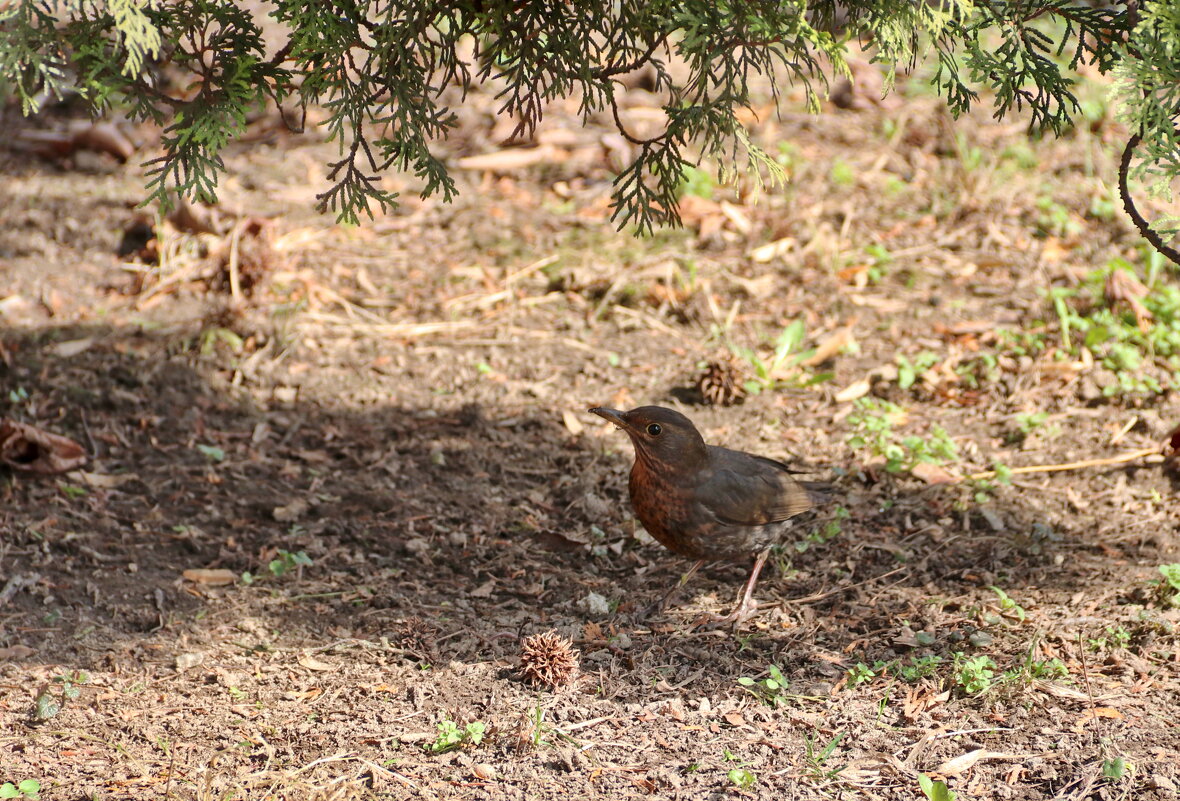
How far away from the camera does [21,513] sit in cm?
457

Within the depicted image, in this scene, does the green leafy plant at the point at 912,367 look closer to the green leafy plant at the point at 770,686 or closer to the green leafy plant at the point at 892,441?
the green leafy plant at the point at 892,441

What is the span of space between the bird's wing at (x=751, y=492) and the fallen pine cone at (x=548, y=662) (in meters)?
0.90

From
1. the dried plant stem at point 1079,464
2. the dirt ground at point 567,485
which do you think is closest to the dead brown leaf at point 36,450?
the dirt ground at point 567,485

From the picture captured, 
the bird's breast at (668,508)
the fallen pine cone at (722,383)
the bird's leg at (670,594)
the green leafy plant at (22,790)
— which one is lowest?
the green leafy plant at (22,790)

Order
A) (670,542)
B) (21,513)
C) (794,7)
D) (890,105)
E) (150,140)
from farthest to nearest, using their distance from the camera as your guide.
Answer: (890,105)
(150,140)
(21,513)
(670,542)
(794,7)

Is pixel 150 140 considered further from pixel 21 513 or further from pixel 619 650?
pixel 619 650

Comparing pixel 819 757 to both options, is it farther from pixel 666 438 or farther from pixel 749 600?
pixel 666 438

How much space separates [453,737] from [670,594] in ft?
4.20

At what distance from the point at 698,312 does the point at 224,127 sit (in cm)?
366

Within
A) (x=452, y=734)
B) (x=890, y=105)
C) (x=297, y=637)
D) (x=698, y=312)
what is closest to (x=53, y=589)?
(x=297, y=637)

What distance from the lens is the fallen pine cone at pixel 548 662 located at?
3.63 meters

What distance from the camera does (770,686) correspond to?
3691 mm

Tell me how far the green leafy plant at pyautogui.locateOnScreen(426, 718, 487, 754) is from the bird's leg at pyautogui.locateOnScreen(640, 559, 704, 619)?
980 mm

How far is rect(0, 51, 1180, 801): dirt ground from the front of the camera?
3.39 m
